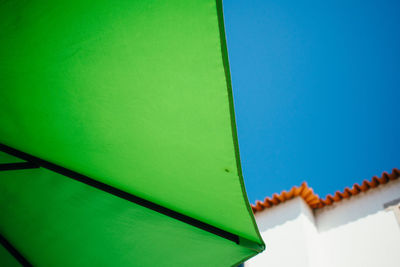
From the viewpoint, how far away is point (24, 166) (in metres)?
1.80

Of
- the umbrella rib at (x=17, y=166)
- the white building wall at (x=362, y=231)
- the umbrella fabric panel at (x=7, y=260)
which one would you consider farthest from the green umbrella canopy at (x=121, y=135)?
the white building wall at (x=362, y=231)

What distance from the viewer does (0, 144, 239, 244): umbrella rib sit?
5.63ft

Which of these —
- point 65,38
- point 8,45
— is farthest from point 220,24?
point 8,45

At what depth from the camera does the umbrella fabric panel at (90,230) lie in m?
1.91

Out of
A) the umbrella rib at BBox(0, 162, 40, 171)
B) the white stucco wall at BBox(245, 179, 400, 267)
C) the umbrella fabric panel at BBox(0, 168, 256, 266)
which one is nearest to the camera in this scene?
the umbrella rib at BBox(0, 162, 40, 171)

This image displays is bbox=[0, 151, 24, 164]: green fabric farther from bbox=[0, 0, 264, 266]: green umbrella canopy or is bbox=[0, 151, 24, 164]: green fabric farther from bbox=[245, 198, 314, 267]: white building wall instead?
bbox=[245, 198, 314, 267]: white building wall

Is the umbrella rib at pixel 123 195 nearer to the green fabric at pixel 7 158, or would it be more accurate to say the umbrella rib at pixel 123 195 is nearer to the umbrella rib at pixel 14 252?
the green fabric at pixel 7 158

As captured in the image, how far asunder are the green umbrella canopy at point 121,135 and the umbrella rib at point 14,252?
0.39ft

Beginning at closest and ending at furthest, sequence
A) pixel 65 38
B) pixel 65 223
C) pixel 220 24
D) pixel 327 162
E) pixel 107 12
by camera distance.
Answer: pixel 220 24
pixel 107 12
pixel 65 38
pixel 65 223
pixel 327 162

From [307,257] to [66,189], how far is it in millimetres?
5101

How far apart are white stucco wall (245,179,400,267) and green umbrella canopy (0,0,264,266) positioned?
4602 mm

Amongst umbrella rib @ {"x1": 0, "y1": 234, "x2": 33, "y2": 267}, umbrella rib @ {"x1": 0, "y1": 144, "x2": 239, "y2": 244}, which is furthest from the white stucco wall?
umbrella rib @ {"x1": 0, "y1": 234, "x2": 33, "y2": 267}

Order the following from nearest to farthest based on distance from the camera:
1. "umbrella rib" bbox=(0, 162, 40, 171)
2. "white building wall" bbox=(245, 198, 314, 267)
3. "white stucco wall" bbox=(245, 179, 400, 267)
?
"umbrella rib" bbox=(0, 162, 40, 171) < "white stucco wall" bbox=(245, 179, 400, 267) < "white building wall" bbox=(245, 198, 314, 267)

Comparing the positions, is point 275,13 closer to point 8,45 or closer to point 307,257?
point 307,257
